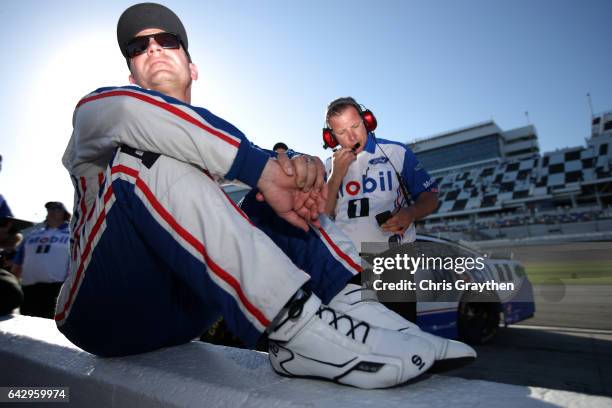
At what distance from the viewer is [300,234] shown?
0.95m

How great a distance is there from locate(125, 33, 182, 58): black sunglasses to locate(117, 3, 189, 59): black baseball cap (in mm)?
37

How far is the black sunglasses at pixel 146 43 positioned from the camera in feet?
3.93

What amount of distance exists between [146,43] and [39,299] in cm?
408

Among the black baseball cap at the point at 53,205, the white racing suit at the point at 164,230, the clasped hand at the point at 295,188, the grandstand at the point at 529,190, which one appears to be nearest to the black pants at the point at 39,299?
the black baseball cap at the point at 53,205

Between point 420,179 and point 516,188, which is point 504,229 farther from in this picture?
point 420,179

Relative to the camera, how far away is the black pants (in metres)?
4.08

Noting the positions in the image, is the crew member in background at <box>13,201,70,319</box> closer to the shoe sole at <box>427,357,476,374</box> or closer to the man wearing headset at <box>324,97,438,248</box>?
the man wearing headset at <box>324,97,438,248</box>

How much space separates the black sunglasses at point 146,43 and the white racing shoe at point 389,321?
0.95 meters

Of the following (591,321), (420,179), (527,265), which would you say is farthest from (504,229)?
(420,179)

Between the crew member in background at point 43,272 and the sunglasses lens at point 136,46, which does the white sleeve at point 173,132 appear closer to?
the sunglasses lens at point 136,46

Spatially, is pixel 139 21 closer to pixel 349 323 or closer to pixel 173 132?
pixel 173 132

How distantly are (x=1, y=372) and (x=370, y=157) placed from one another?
1.83 metres

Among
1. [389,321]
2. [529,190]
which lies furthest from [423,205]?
[529,190]

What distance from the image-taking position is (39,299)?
4.11 meters
